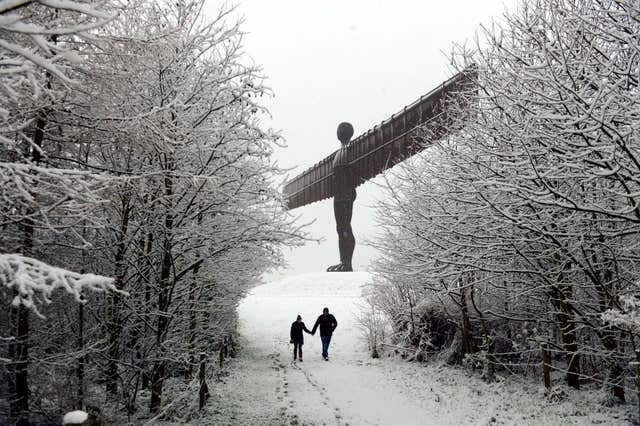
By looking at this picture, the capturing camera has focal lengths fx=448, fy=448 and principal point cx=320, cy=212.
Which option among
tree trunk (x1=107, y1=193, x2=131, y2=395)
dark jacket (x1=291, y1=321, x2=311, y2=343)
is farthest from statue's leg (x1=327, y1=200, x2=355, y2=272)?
tree trunk (x1=107, y1=193, x2=131, y2=395)

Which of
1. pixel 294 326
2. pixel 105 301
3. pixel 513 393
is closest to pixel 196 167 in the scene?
pixel 105 301

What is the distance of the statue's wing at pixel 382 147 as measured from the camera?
16.8 m

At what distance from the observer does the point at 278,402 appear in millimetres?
8562

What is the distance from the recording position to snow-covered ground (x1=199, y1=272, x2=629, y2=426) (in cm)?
714

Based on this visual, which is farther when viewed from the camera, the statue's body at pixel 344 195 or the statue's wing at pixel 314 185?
the statue's wing at pixel 314 185

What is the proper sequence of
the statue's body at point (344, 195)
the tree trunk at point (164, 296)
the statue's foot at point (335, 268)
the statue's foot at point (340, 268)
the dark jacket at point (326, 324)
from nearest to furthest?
the tree trunk at point (164, 296) → the dark jacket at point (326, 324) → the statue's body at point (344, 195) → the statue's foot at point (340, 268) → the statue's foot at point (335, 268)

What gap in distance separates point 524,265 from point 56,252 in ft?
24.1

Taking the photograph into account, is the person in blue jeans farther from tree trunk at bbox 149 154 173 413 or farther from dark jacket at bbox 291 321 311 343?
tree trunk at bbox 149 154 173 413

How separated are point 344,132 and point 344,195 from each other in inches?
159

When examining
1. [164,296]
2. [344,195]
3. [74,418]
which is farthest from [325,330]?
[344,195]

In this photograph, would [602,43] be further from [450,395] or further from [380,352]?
[380,352]

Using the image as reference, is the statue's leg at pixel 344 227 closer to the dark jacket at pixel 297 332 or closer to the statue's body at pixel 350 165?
the statue's body at pixel 350 165

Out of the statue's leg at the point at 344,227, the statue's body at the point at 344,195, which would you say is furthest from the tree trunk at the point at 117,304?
the statue's leg at the point at 344,227

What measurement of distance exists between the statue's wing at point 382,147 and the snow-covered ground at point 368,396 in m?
6.17
